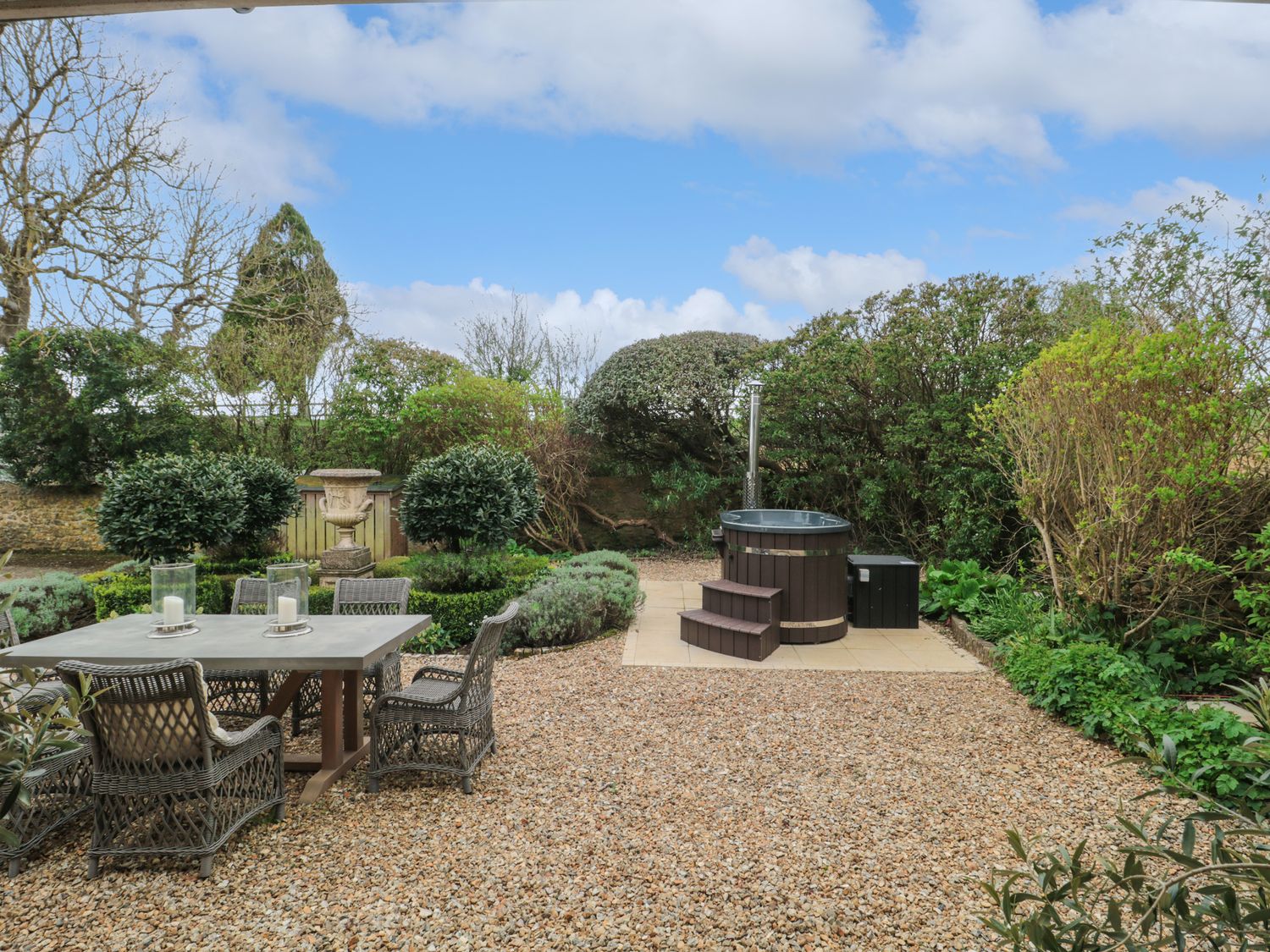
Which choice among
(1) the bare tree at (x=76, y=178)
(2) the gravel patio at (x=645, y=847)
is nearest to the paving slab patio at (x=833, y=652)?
(2) the gravel patio at (x=645, y=847)

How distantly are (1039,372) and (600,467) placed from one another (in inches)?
270

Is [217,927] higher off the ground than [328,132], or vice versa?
[328,132]

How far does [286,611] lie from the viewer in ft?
11.5

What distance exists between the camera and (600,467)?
1126 cm

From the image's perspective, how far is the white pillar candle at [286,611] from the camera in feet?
11.5

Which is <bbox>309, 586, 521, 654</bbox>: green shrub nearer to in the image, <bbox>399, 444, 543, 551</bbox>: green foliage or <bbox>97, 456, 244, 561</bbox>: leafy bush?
<bbox>399, 444, 543, 551</bbox>: green foliage

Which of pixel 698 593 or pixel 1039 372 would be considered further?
pixel 698 593

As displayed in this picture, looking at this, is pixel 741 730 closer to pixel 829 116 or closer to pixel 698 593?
pixel 698 593

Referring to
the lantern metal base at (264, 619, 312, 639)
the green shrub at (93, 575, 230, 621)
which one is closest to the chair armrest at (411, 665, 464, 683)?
the lantern metal base at (264, 619, 312, 639)

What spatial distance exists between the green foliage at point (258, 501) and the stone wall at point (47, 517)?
20.3 ft

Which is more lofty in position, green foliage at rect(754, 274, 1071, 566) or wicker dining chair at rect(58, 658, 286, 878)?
green foliage at rect(754, 274, 1071, 566)

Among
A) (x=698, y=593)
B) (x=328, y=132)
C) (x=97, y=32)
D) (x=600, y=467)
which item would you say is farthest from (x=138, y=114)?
(x=698, y=593)

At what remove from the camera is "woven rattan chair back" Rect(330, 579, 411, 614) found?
441cm

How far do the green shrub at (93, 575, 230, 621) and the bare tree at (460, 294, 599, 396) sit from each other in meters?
11.4
